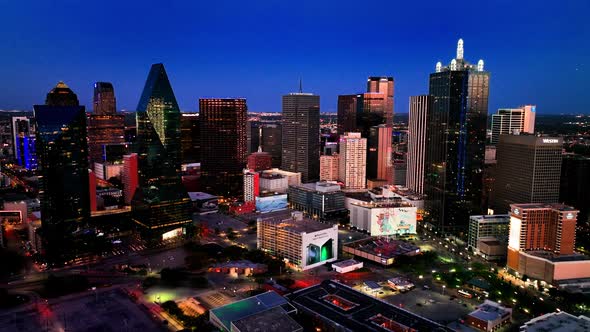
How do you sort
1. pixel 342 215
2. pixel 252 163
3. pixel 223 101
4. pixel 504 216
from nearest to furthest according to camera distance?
pixel 504 216, pixel 342 215, pixel 223 101, pixel 252 163

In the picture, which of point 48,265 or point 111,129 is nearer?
point 48,265

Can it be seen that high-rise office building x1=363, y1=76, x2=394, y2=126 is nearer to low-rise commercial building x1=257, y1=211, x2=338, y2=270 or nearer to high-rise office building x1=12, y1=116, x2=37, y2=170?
low-rise commercial building x1=257, y1=211, x2=338, y2=270

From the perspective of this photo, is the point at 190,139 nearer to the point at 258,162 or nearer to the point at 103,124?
the point at 258,162

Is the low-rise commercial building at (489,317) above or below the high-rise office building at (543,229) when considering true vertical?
below

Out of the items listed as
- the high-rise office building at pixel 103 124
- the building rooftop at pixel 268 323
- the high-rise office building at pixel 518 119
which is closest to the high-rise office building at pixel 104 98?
the high-rise office building at pixel 103 124

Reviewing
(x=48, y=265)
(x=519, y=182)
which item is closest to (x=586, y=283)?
(x=519, y=182)

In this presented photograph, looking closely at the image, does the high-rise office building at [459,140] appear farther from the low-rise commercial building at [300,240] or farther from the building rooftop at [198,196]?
the building rooftop at [198,196]

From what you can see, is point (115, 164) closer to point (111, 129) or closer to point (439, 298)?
point (111, 129)
